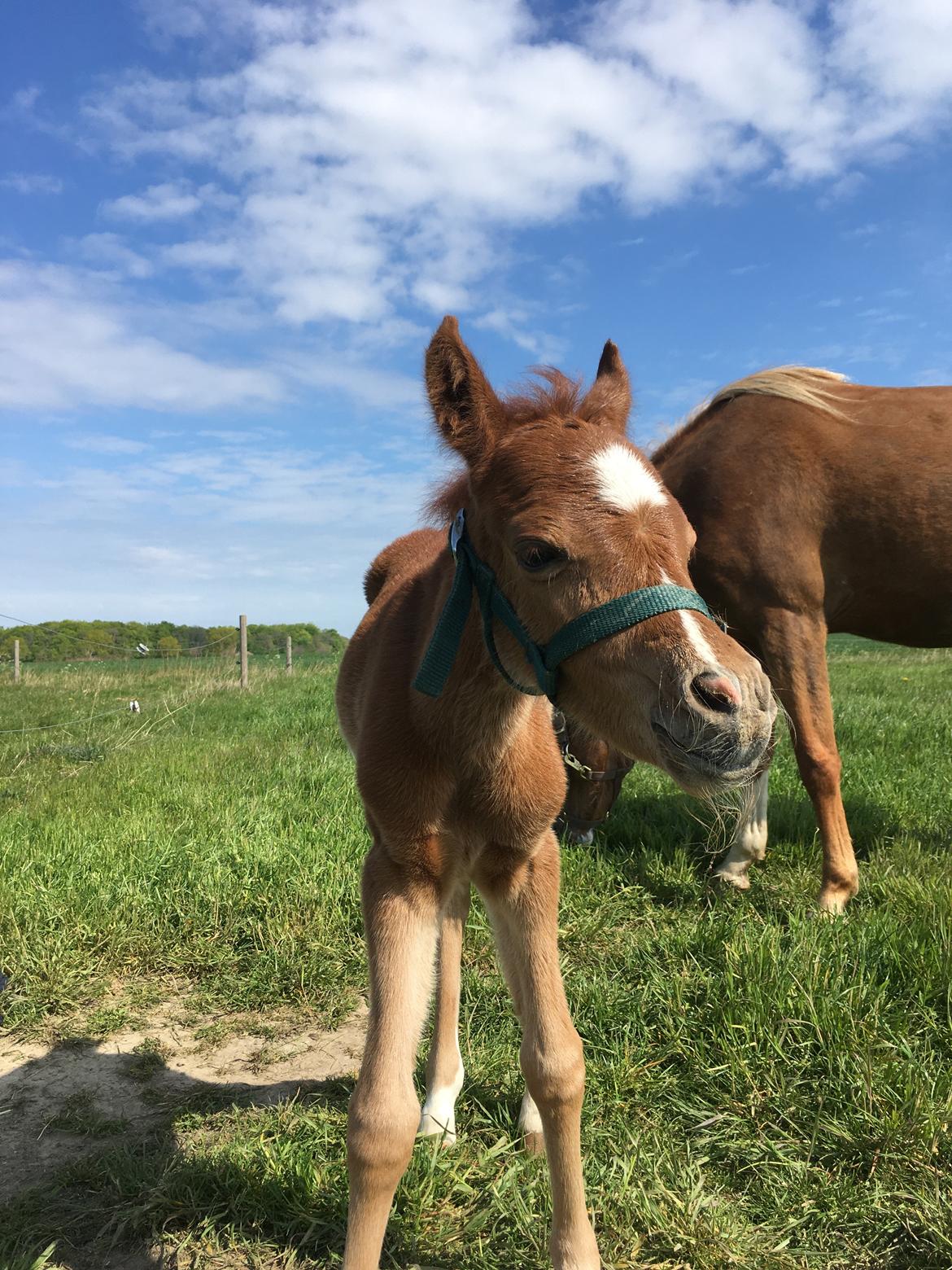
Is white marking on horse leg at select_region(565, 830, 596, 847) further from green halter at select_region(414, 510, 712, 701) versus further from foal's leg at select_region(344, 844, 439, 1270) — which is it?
green halter at select_region(414, 510, 712, 701)

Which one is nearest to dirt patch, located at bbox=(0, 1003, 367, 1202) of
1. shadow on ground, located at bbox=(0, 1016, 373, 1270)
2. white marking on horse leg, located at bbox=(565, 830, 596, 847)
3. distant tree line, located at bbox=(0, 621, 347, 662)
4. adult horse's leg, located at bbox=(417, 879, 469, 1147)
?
shadow on ground, located at bbox=(0, 1016, 373, 1270)

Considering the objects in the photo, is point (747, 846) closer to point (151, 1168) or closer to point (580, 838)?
point (580, 838)

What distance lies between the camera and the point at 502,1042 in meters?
2.78

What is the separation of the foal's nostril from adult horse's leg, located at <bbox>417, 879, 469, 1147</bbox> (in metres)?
1.30

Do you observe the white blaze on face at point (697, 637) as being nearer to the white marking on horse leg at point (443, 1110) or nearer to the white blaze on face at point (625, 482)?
the white blaze on face at point (625, 482)

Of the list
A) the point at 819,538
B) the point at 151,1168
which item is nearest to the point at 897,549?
the point at 819,538

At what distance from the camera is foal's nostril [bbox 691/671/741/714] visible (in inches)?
53.2

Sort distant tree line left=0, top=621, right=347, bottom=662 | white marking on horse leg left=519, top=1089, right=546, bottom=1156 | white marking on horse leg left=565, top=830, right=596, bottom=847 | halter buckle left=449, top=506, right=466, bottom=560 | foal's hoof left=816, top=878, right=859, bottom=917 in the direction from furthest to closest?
distant tree line left=0, top=621, right=347, bottom=662 < white marking on horse leg left=565, top=830, right=596, bottom=847 < foal's hoof left=816, top=878, right=859, bottom=917 < white marking on horse leg left=519, top=1089, right=546, bottom=1156 < halter buckle left=449, top=506, right=466, bottom=560

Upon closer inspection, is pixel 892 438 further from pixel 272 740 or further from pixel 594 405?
pixel 272 740

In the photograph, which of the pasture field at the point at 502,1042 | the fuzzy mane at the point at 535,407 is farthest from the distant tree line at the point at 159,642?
the fuzzy mane at the point at 535,407

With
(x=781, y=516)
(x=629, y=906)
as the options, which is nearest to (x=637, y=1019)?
(x=629, y=906)

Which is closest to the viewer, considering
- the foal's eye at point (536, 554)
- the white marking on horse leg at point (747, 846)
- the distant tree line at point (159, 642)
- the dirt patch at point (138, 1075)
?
the foal's eye at point (536, 554)

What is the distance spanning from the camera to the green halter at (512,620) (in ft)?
5.00

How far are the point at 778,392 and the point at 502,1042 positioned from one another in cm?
336
